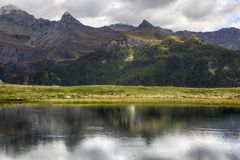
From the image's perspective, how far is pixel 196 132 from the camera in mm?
122562

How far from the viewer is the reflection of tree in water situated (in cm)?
10600

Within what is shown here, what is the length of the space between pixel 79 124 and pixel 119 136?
29.8m

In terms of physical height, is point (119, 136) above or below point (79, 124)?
below

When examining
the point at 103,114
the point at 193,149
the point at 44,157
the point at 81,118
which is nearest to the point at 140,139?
the point at 193,149

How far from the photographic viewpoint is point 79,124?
459 ft

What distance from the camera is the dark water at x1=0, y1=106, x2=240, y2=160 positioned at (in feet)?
290

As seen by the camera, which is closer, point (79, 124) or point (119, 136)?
point (119, 136)

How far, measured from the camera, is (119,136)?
113688 millimetres

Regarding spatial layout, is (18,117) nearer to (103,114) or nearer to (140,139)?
(103,114)

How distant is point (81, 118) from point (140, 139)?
51838 millimetres

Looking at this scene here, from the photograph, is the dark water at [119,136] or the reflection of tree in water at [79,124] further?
the reflection of tree in water at [79,124]

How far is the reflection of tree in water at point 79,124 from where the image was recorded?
10600 centimetres

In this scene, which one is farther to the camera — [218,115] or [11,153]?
[218,115]

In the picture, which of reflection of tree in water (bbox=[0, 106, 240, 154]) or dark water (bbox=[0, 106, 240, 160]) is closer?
dark water (bbox=[0, 106, 240, 160])
